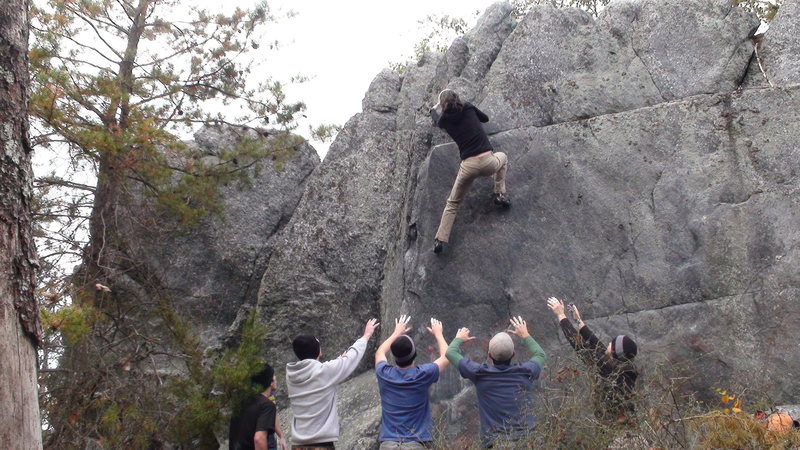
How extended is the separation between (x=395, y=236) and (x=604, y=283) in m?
3.35

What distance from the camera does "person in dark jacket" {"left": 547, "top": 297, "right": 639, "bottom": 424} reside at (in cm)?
640

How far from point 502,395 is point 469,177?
130 inches

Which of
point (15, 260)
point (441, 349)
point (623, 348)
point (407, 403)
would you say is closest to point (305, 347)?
point (407, 403)

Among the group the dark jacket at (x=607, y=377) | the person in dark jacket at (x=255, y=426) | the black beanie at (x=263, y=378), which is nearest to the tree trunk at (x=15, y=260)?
the person in dark jacket at (x=255, y=426)

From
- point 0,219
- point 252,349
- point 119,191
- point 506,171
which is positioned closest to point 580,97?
point 506,171

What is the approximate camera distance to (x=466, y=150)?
940 centimetres

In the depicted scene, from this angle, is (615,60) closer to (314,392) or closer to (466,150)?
(466,150)

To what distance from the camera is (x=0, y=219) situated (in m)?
3.59

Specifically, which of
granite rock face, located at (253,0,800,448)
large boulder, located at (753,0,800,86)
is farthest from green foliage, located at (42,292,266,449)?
large boulder, located at (753,0,800,86)

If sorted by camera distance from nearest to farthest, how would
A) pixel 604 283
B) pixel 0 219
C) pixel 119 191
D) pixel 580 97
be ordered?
pixel 0 219 → pixel 604 283 → pixel 580 97 → pixel 119 191

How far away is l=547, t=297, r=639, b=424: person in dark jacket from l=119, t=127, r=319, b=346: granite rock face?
21.8 feet

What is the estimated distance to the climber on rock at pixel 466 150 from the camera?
930cm

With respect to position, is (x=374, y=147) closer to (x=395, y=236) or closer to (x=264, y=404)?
(x=395, y=236)

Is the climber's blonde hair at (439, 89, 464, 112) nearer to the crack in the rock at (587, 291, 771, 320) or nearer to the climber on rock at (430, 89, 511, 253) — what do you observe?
the climber on rock at (430, 89, 511, 253)
